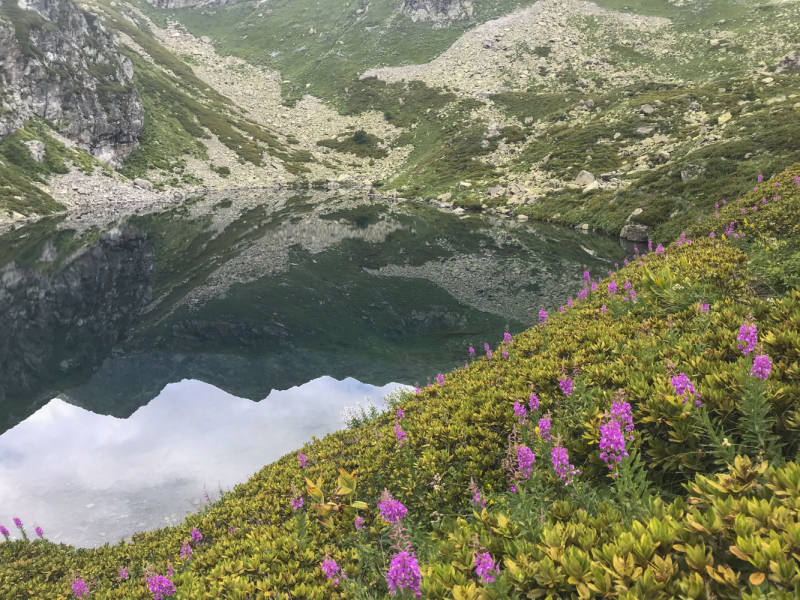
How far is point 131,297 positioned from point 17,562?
2613 cm

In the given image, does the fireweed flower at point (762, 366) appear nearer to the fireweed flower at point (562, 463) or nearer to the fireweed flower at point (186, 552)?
the fireweed flower at point (562, 463)

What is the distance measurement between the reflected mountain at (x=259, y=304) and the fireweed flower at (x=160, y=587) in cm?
1265

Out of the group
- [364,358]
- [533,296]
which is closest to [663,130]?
[533,296]

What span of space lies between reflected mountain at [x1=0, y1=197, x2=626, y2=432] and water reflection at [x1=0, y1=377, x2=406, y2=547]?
3.15ft

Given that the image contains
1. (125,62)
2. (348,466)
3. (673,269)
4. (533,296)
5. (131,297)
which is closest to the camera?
(348,466)

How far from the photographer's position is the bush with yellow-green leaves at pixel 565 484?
291 cm

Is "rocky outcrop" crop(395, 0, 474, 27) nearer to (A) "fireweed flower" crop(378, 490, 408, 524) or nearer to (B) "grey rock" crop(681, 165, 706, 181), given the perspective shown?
(B) "grey rock" crop(681, 165, 706, 181)

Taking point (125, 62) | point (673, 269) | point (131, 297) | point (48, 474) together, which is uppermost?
point (125, 62)

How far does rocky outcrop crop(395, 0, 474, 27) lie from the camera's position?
167m

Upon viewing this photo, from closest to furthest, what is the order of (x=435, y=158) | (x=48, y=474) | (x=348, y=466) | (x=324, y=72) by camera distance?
(x=348, y=466) < (x=48, y=474) < (x=435, y=158) < (x=324, y=72)

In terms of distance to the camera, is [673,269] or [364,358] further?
[364,358]

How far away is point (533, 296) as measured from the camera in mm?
25750

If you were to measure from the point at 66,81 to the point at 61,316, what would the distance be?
107 m

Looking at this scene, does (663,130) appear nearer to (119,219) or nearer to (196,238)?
(196,238)
